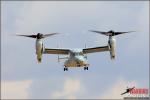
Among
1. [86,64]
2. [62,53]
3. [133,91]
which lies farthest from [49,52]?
[133,91]

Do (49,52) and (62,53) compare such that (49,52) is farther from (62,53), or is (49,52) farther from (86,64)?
(86,64)

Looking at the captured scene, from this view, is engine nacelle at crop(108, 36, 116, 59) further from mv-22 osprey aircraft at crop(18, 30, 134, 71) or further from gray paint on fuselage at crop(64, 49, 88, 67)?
gray paint on fuselage at crop(64, 49, 88, 67)

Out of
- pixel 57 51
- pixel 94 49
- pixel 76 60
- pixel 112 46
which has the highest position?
pixel 112 46

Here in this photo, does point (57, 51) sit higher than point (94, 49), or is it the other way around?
point (94, 49)

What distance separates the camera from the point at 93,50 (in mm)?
110188

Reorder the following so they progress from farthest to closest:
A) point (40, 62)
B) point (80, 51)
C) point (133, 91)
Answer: point (133, 91) < point (80, 51) < point (40, 62)

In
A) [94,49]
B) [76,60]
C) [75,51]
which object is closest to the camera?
[76,60]

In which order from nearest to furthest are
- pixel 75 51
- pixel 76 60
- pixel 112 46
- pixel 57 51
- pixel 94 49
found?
pixel 112 46, pixel 76 60, pixel 75 51, pixel 94 49, pixel 57 51

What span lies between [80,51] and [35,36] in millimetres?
9004

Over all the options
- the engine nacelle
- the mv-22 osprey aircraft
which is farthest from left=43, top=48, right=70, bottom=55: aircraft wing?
the engine nacelle

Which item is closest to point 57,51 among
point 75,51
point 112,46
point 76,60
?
point 75,51

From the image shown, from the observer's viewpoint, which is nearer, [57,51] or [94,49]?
[94,49]

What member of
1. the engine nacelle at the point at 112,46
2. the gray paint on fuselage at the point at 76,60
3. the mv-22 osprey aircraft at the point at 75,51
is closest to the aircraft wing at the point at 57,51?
the mv-22 osprey aircraft at the point at 75,51

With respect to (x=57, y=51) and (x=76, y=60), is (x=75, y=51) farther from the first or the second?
(x=57, y=51)
